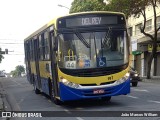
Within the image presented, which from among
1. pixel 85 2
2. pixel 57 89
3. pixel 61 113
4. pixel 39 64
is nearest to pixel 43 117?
pixel 61 113

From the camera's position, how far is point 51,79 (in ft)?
51.3

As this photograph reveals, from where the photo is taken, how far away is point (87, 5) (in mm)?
50094

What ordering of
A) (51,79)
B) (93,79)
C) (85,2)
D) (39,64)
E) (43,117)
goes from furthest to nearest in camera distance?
(85,2), (39,64), (51,79), (93,79), (43,117)

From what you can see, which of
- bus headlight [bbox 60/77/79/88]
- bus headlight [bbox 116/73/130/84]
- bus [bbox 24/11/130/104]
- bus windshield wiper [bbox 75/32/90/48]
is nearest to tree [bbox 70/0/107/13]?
bus [bbox 24/11/130/104]

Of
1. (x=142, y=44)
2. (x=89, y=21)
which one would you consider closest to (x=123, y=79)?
(x=89, y=21)

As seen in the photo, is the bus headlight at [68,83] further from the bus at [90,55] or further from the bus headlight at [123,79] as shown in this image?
the bus headlight at [123,79]

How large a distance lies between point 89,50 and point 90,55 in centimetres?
17

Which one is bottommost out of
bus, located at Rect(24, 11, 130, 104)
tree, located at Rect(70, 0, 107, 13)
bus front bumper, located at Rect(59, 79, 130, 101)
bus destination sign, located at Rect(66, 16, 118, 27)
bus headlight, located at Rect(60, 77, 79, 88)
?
bus front bumper, located at Rect(59, 79, 130, 101)

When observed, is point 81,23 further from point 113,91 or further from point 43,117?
point 43,117

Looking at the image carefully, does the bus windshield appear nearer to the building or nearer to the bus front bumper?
the bus front bumper

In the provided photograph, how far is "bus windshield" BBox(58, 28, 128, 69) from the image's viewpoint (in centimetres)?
1373

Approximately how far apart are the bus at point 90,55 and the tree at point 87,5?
25.1m

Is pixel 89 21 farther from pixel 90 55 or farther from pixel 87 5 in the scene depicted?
pixel 87 5

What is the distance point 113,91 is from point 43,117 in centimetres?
281
